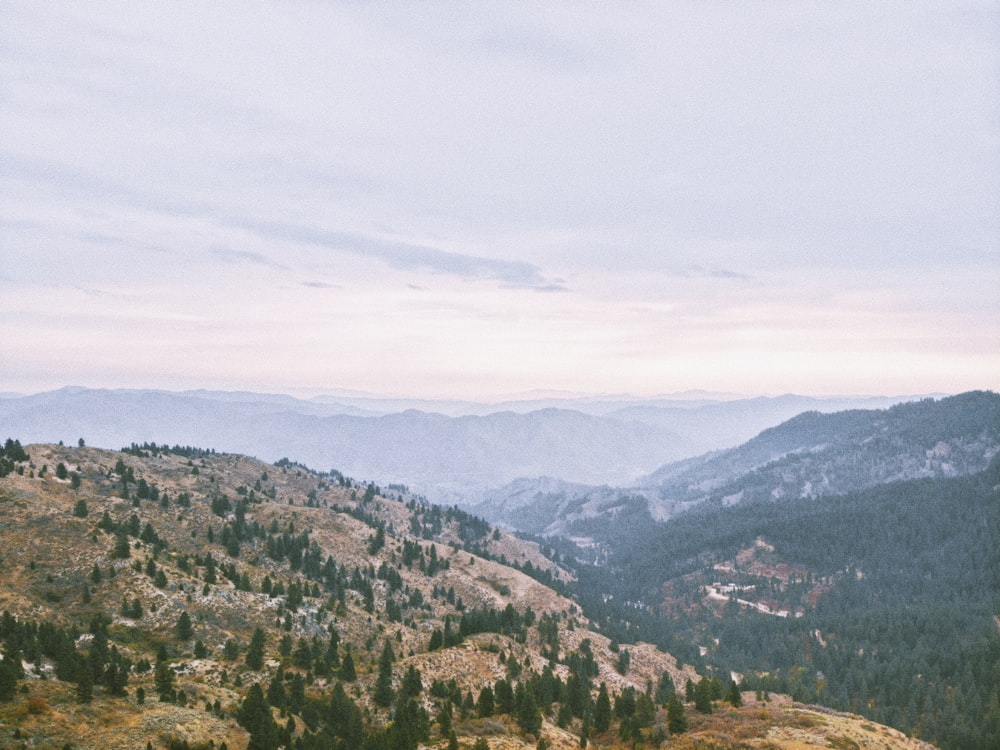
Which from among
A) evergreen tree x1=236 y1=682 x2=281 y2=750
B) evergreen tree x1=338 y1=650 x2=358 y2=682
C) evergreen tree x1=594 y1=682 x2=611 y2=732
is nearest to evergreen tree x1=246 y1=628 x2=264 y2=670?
evergreen tree x1=338 y1=650 x2=358 y2=682

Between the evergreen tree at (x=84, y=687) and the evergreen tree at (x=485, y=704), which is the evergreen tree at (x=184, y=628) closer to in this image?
the evergreen tree at (x=84, y=687)

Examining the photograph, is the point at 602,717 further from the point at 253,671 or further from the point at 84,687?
the point at 84,687

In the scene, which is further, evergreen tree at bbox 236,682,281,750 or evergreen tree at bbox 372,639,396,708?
evergreen tree at bbox 372,639,396,708

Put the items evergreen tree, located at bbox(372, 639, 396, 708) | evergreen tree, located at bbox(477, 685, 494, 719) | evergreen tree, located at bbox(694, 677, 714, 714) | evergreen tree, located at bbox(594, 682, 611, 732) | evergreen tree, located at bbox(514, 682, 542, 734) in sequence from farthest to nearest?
evergreen tree, located at bbox(372, 639, 396, 708)
evergreen tree, located at bbox(694, 677, 714, 714)
evergreen tree, located at bbox(594, 682, 611, 732)
evergreen tree, located at bbox(477, 685, 494, 719)
evergreen tree, located at bbox(514, 682, 542, 734)

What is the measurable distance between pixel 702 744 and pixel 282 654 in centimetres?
8774

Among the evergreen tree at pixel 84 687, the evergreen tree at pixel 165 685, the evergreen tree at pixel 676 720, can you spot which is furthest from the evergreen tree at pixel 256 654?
the evergreen tree at pixel 676 720

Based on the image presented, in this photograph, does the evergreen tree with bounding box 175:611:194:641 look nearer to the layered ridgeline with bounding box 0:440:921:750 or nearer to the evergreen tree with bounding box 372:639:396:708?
the layered ridgeline with bounding box 0:440:921:750

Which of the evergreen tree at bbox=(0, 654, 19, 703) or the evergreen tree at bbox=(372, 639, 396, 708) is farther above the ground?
the evergreen tree at bbox=(0, 654, 19, 703)

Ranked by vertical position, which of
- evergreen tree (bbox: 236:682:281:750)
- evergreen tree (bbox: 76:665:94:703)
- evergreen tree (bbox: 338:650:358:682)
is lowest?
evergreen tree (bbox: 338:650:358:682)

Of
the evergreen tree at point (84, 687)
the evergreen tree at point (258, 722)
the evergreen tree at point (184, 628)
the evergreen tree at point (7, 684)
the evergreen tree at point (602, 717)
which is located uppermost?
the evergreen tree at point (7, 684)

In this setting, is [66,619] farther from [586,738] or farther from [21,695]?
[586,738]

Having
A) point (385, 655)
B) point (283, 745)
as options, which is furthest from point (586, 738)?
point (283, 745)

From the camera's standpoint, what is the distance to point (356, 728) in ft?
335

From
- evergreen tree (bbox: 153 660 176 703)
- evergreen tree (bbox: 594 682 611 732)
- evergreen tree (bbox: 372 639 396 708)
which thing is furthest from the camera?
evergreen tree (bbox: 372 639 396 708)
